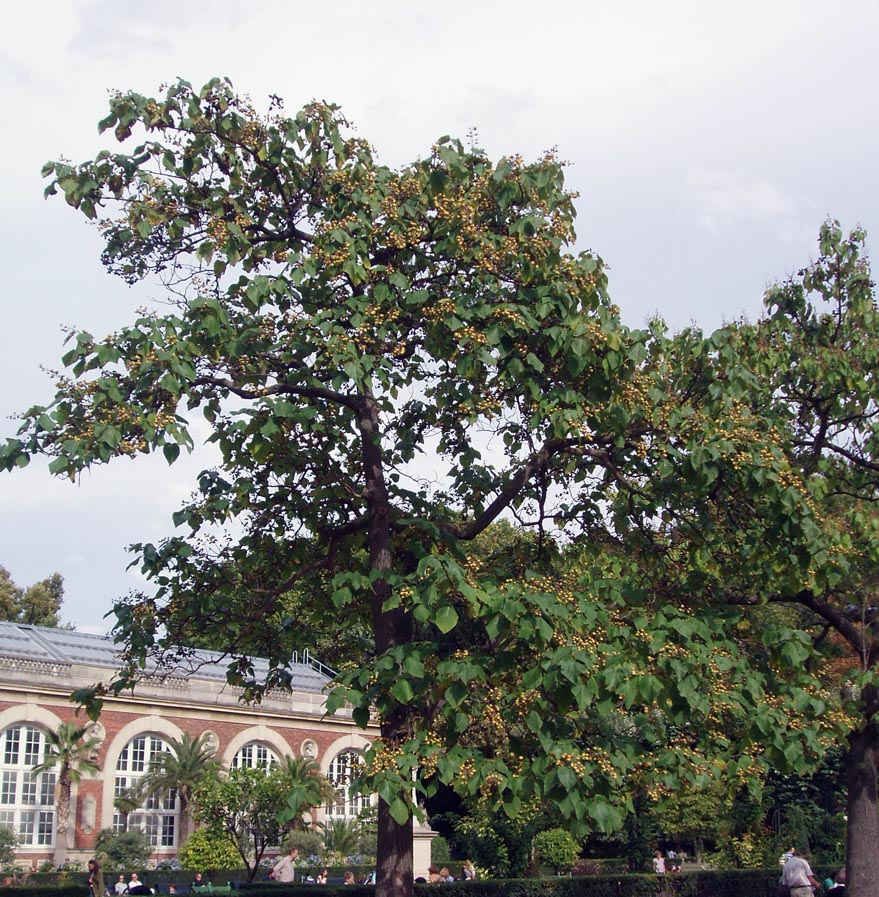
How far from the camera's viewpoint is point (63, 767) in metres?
37.6

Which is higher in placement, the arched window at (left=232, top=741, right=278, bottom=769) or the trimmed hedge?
the arched window at (left=232, top=741, right=278, bottom=769)

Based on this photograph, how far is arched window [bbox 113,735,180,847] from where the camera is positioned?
39969 mm

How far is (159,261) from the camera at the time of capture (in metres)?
11.4

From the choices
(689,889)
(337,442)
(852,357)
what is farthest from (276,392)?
(689,889)

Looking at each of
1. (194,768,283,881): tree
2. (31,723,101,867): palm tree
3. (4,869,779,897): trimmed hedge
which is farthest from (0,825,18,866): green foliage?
(194,768,283,881): tree

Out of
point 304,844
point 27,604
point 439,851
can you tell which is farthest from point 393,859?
point 27,604

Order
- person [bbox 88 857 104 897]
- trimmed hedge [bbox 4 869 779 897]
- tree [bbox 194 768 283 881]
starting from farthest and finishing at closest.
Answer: tree [bbox 194 768 283 881]
person [bbox 88 857 104 897]
trimmed hedge [bbox 4 869 779 897]

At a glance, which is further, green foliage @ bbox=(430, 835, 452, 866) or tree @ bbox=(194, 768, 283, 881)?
green foliage @ bbox=(430, 835, 452, 866)

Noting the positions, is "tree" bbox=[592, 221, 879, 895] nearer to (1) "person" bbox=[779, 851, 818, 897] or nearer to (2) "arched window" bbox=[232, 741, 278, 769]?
(1) "person" bbox=[779, 851, 818, 897]

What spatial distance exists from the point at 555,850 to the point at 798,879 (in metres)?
17.6

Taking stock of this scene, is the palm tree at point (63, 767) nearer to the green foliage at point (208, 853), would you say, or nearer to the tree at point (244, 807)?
the green foliage at point (208, 853)

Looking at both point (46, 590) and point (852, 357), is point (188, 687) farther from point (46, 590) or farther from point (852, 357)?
point (852, 357)

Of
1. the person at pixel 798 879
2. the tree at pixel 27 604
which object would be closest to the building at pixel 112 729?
the tree at pixel 27 604

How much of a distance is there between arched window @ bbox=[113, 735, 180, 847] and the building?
37mm
